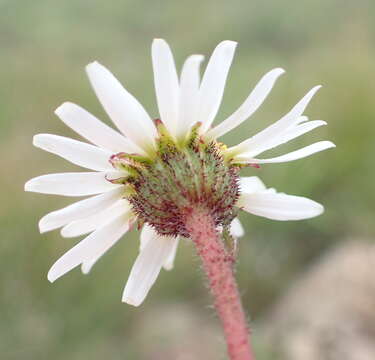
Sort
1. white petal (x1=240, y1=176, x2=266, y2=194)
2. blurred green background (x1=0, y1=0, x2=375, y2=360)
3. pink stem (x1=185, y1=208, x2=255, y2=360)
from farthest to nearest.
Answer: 1. blurred green background (x1=0, y1=0, x2=375, y2=360)
2. white petal (x1=240, y1=176, x2=266, y2=194)
3. pink stem (x1=185, y1=208, x2=255, y2=360)

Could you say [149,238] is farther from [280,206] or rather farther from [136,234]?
[136,234]

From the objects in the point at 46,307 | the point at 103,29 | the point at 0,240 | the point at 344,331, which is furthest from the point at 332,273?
the point at 103,29

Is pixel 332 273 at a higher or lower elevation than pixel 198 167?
lower

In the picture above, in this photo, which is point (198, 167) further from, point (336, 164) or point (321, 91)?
point (321, 91)

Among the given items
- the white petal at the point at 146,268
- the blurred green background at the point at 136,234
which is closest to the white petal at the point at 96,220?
the white petal at the point at 146,268

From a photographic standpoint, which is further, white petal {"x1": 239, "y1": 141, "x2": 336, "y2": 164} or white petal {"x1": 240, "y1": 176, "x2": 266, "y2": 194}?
white petal {"x1": 240, "y1": 176, "x2": 266, "y2": 194}

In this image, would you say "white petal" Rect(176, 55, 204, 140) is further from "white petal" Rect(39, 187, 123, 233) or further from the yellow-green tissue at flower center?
"white petal" Rect(39, 187, 123, 233)

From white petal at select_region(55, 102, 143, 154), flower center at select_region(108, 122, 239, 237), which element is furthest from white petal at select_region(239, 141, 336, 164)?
white petal at select_region(55, 102, 143, 154)
